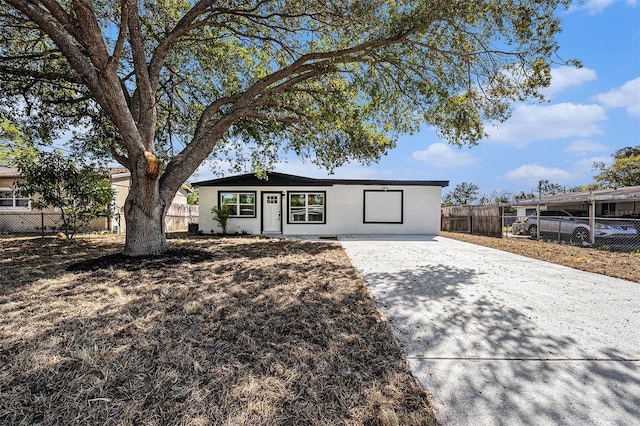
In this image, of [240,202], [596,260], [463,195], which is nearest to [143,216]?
[240,202]

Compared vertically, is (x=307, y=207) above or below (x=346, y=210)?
above

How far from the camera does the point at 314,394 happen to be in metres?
2.09

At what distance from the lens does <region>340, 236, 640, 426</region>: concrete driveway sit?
6.77ft

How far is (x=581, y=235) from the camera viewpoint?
36.6 ft

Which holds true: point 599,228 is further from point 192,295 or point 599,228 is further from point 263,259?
point 192,295

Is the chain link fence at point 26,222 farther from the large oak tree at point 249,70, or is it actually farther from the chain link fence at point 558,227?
the chain link fence at point 558,227

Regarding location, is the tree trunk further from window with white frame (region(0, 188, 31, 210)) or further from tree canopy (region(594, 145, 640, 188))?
tree canopy (region(594, 145, 640, 188))

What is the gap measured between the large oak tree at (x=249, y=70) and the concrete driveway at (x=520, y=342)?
3.85m

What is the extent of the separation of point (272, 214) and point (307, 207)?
5.53ft

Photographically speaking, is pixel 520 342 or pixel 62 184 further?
pixel 62 184

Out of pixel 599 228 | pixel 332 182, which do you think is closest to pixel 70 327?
pixel 332 182

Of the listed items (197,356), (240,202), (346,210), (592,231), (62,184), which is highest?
(62,184)

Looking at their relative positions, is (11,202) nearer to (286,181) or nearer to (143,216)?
(286,181)

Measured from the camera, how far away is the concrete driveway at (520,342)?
6.77ft
